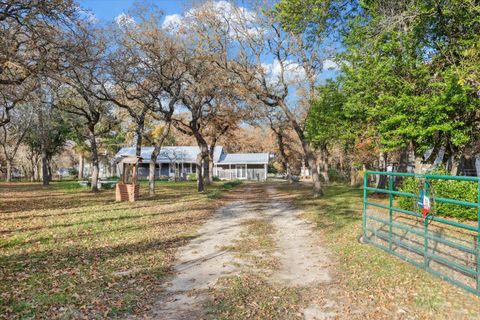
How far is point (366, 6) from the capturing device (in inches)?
490

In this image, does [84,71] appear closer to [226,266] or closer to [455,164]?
[226,266]

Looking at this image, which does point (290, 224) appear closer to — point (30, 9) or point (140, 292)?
point (140, 292)

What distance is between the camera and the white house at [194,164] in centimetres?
4812

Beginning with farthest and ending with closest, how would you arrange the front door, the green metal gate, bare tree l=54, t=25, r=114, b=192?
the front door → bare tree l=54, t=25, r=114, b=192 → the green metal gate

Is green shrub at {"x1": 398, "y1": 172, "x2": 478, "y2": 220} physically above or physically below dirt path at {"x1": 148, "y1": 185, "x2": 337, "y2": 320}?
above

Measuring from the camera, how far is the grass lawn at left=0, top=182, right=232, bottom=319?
4.80 meters

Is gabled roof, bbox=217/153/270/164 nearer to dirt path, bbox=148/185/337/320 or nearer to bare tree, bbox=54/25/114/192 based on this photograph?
bare tree, bbox=54/25/114/192

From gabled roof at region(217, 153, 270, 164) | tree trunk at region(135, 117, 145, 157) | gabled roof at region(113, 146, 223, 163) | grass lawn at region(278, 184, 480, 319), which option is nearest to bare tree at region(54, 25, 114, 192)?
tree trunk at region(135, 117, 145, 157)

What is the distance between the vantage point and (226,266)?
657 centimetres

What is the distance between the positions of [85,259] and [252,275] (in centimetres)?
336

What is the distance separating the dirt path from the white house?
124 ft

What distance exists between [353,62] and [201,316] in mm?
12826

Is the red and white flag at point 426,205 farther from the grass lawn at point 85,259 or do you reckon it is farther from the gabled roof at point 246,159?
the gabled roof at point 246,159

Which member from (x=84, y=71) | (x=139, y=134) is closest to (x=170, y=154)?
(x=139, y=134)
